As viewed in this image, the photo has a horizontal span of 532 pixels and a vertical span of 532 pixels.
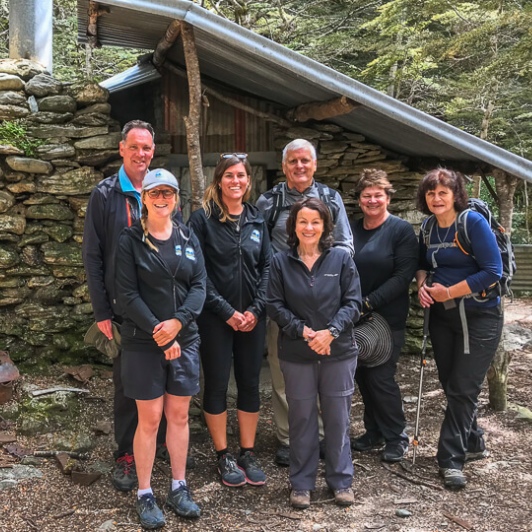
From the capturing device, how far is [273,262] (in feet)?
12.1

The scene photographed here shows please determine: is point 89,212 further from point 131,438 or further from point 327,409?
point 327,409

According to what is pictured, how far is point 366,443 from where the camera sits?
4.48 meters

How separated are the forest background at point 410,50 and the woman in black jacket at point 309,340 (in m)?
7.42

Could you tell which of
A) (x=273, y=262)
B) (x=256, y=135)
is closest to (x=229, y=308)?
(x=273, y=262)

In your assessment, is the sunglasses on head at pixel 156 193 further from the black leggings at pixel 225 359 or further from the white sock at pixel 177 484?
the white sock at pixel 177 484

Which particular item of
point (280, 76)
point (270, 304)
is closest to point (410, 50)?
point (280, 76)

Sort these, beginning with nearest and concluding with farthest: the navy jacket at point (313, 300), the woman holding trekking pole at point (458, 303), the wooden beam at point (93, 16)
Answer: the navy jacket at point (313, 300) < the woman holding trekking pole at point (458, 303) < the wooden beam at point (93, 16)

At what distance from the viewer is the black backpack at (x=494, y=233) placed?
12.7ft

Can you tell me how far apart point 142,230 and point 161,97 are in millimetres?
3891

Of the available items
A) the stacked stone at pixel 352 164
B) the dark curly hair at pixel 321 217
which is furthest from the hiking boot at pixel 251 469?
the stacked stone at pixel 352 164

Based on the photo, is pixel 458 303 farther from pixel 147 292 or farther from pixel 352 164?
pixel 352 164

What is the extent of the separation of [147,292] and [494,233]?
243 centimetres

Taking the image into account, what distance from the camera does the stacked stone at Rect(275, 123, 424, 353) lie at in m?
6.54

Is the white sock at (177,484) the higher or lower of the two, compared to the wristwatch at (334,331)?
lower
